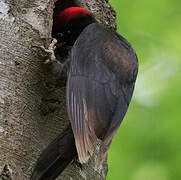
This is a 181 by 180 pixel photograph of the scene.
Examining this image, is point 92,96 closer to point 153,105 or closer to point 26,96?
point 26,96

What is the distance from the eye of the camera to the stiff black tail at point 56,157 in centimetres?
246

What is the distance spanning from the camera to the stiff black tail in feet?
8.06

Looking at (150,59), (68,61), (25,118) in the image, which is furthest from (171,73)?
(25,118)

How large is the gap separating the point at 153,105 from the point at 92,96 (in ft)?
6.94

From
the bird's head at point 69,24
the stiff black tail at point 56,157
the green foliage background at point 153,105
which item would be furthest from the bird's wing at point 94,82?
the green foliage background at point 153,105

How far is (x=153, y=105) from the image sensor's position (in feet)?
15.4

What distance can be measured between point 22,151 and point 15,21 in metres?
0.92

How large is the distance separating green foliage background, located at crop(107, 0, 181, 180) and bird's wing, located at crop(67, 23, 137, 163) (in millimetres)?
1406

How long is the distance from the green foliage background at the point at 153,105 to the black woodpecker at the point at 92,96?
1.40 metres

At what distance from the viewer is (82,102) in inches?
105

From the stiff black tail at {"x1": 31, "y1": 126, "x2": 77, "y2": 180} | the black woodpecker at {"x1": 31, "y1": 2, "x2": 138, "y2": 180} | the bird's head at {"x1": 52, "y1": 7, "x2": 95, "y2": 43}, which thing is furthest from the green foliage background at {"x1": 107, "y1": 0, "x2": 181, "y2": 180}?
the stiff black tail at {"x1": 31, "y1": 126, "x2": 77, "y2": 180}

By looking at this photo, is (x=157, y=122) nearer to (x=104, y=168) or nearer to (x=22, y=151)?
(x=104, y=168)

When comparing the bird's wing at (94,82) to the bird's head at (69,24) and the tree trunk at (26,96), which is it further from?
the bird's head at (69,24)

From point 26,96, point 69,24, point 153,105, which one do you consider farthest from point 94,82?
point 153,105
